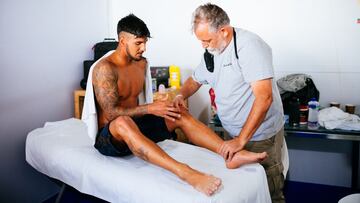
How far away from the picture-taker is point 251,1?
2.53 meters

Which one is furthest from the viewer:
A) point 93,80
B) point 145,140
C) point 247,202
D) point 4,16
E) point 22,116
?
point 22,116

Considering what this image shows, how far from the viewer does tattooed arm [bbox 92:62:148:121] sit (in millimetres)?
1645

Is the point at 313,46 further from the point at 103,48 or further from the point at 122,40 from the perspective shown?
the point at 103,48

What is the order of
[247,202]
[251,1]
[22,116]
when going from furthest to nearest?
[251,1] → [22,116] → [247,202]

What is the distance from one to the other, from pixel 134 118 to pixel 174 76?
3.77 ft

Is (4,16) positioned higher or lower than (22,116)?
higher

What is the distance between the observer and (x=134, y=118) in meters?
1.66

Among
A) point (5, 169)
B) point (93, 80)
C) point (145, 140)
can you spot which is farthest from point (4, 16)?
point (145, 140)

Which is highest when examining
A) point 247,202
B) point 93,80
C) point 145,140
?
point 93,80

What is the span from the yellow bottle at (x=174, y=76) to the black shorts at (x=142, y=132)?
103 cm

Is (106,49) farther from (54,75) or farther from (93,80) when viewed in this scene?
(93,80)

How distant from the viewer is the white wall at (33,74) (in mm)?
2037

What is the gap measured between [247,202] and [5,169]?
65.4 inches

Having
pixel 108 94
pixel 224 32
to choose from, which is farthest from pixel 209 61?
pixel 108 94
